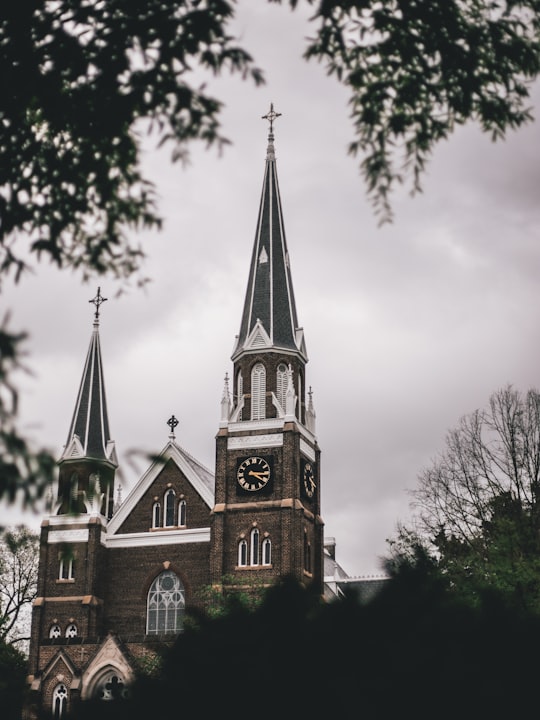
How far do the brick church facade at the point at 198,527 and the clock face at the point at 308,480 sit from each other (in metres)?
0.08

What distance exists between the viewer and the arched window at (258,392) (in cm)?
5153

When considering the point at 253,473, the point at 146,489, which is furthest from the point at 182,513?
the point at 253,473

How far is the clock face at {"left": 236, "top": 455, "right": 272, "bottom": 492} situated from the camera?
49.3 m

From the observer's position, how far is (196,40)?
7.84 metres

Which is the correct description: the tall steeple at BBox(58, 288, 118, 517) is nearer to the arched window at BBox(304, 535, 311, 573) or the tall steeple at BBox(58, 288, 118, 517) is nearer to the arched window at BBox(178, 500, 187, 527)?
the arched window at BBox(178, 500, 187, 527)

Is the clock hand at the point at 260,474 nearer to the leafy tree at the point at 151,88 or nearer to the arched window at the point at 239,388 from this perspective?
the arched window at the point at 239,388

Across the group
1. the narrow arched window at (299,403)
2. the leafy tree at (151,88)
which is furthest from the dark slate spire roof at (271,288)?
the leafy tree at (151,88)

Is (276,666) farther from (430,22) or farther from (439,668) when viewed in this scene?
(430,22)

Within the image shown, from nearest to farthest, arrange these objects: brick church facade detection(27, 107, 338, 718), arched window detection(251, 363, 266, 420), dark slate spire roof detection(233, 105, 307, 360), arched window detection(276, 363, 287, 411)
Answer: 1. brick church facade detection(27, 107, 338, 718)
2. arched window detection(251, 363, 266, 420)
3. arched window detection(276, 363, 287, 411)
4. dark slate spire roof detection(233, 105, 307, 360)

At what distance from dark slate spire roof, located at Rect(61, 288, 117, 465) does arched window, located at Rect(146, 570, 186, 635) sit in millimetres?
7261

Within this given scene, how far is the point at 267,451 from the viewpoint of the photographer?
50.0 metres

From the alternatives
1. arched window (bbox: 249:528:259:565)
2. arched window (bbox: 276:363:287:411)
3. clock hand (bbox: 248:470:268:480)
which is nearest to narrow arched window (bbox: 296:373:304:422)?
arched window (bbox: 276:363:287:411)

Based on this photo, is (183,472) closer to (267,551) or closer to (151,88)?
(267,551)

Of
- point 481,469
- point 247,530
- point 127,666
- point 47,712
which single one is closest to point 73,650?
point 127,666
